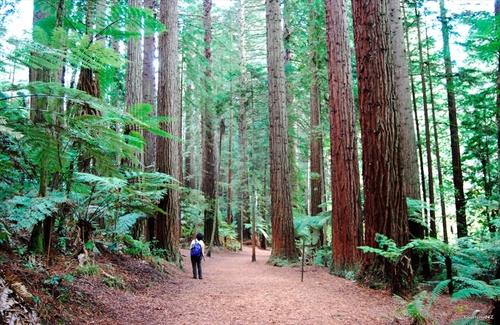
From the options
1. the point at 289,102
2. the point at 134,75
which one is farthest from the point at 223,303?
the point at 289,102

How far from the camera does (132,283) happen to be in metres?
5.34

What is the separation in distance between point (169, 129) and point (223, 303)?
4878 millimetres

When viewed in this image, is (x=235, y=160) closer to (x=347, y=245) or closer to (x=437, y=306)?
(x=347, y=245)

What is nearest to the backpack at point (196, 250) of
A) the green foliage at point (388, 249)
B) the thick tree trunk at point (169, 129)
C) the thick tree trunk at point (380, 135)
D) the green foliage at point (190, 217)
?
the thick tree trunk at point (169, 129)

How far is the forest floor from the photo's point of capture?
381 cm

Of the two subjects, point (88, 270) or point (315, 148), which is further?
point (315, 148)

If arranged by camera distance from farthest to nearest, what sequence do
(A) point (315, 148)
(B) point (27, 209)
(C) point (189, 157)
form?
1. (C) point (189, 157)
2. (A) point (315, 148)
3. (B) point (27, 209)

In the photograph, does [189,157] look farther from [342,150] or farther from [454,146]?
[342,150]

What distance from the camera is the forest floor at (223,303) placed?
3.81 meters

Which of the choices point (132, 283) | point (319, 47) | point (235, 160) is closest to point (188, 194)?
point (319, 47)

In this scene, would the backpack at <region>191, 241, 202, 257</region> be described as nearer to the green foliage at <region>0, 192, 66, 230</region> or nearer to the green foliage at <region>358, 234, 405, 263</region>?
the green foliage at <region>358, 234, 405, 263</region>

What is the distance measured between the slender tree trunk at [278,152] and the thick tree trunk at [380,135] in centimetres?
517

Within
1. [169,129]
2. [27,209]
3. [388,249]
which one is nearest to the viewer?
[27,209]

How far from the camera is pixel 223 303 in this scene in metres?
4.97
